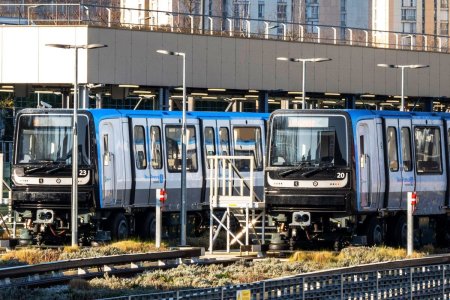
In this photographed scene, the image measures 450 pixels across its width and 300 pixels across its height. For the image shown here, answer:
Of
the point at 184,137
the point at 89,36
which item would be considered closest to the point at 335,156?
the point at 184,137

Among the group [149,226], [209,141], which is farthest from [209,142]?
[149,226]

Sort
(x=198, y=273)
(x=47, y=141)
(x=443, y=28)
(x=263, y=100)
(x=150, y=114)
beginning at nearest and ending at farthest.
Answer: (x=198, y=273), (x=47, y=141), (x=150, y=114), (x=263, y=100), (x=443, y=28)

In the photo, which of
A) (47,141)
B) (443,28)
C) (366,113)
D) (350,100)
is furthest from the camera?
(443,28)

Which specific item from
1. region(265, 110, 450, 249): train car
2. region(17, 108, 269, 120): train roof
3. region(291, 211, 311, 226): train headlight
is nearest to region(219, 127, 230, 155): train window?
region(17, 108, 269, 120): train roof

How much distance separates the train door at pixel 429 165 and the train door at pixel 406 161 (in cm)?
24

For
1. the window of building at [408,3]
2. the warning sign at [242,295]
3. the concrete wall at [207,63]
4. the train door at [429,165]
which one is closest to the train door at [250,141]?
the train door at [429,165]

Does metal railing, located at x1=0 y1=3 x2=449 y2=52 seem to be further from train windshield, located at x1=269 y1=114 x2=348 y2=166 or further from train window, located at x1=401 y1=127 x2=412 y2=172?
train windshield, located at x1=269 y1=114 x2=348 y2=166

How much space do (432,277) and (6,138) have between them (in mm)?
59719

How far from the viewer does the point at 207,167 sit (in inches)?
1682

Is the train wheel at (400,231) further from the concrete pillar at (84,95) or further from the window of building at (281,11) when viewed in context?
the window of building at (281,11)

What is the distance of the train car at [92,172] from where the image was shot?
38344 mm

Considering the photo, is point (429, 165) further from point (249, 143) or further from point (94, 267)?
point (94, 267)

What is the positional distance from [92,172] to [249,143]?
23.3 ft

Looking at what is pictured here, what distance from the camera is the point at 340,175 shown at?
35.3 m
